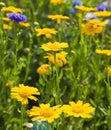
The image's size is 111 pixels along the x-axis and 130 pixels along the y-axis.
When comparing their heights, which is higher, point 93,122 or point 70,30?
point 70,30

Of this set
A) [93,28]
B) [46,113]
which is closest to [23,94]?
[46,113]

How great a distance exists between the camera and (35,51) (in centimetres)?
266

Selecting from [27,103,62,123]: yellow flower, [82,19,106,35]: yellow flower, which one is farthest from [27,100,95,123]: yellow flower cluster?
[82,19,106,35]: yellow flower

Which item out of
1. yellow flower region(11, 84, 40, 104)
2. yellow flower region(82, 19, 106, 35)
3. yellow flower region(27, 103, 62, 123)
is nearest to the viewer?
yellow flower region(27, 103, 62, 123)

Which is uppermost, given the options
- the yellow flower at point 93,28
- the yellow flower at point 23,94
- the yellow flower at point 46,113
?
the yellow flower at point 93,28

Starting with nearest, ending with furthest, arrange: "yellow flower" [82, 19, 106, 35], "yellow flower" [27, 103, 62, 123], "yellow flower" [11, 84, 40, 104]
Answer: "yellow flower" [27, 103, 62, 123] < "yellow flower" [11, 84, 40, 104] < "yellow flower" [82, 19, 106, 35]

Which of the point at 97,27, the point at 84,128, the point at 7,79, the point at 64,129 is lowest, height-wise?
the point at 84,128

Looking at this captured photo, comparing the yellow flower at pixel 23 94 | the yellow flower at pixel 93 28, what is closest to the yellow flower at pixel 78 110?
the yellow flower at pixel 23 94

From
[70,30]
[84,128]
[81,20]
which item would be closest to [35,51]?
[70,30]

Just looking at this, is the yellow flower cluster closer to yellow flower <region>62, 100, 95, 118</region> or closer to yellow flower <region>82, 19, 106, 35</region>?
yellow flower <region>62, 100, 95, 118</region>

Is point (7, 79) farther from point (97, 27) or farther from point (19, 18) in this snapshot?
point (97, 27)

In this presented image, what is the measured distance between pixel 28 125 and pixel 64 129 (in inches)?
7.3

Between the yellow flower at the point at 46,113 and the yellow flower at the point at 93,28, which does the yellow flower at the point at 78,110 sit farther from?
the yellow flower at the point at 93,28

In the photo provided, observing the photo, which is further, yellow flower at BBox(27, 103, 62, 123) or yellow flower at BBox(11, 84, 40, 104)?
yellow flower at BBox(11, 84, 40, 104)
